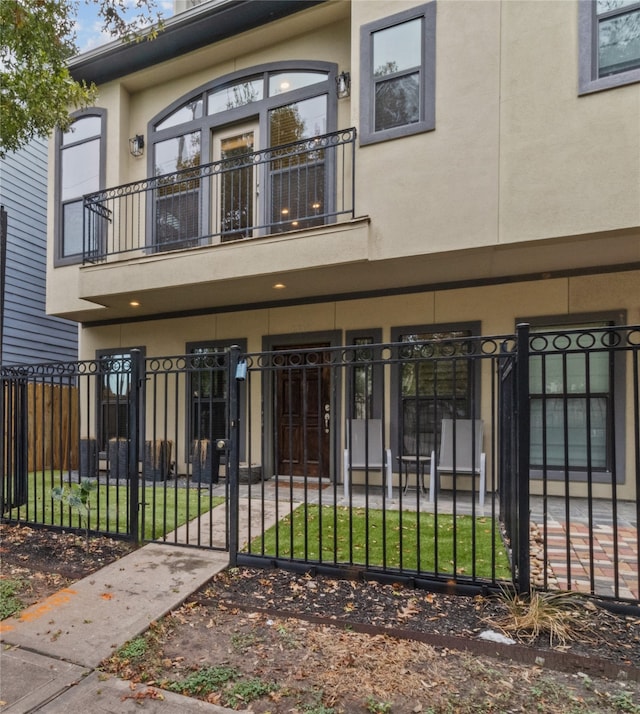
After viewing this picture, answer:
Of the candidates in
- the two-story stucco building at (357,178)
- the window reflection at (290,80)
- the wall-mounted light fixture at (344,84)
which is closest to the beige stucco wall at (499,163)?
the two-story stucco building at (357,178)

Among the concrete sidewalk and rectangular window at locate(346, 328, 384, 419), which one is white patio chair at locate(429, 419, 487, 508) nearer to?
rectangular window at locate(346, 328, 384, 419)

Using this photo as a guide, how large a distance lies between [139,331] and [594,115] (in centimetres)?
785

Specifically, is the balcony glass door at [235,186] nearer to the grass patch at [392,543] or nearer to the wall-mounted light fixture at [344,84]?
the wall-mounted light fixture at [344,84]

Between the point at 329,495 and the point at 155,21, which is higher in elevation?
the point at 155,21

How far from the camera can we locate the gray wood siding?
1112cm

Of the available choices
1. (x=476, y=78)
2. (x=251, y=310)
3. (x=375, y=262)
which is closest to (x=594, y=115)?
(x=476, y=78)

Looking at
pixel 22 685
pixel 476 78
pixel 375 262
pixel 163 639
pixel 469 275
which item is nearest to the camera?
pixel 22 685

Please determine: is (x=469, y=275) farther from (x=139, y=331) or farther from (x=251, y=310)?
(x=139, y=331)

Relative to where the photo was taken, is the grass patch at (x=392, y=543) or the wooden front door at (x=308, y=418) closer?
the grass patch at (x=392, y=543)

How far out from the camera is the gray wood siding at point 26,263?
1112cm

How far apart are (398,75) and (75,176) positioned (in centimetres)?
627

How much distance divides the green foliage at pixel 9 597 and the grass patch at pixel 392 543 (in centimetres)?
180

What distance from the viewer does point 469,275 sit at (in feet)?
21.4

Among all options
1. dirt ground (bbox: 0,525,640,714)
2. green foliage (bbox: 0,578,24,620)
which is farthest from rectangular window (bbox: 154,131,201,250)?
dirt ground (bbox: 0,525,640,714)
